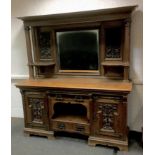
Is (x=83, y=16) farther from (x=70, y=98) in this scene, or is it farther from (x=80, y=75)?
(x=70, y=98)

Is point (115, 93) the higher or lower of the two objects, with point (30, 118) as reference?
higher

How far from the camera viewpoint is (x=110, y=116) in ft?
7.89

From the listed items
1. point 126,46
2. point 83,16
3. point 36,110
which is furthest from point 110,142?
point 83,16

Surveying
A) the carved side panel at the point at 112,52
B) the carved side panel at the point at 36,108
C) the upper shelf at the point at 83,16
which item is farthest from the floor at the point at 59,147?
the upper shelf at the point at 83,16

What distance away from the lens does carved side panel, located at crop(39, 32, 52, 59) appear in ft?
9.56

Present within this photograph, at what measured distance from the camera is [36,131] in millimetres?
2797

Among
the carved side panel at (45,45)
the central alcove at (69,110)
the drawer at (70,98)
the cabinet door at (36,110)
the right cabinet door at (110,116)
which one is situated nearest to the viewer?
the right cabinet door at (110,116)

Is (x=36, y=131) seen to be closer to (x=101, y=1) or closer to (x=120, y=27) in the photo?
(x=120, y=27)

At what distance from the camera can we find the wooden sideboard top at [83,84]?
2.33 m

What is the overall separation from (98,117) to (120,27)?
1.23m

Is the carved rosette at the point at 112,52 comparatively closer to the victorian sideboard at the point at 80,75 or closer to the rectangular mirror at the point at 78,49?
the victorian sideboard at the point at 80,75

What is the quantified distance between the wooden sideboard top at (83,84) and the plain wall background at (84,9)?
0.32m

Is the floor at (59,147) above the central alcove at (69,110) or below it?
below
